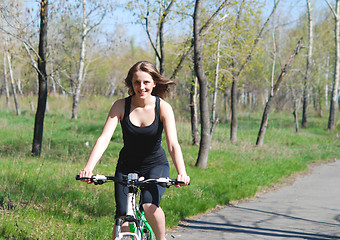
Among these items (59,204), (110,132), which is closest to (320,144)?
(59,204)

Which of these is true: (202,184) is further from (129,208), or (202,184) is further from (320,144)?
(320,144)

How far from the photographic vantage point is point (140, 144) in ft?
11.5

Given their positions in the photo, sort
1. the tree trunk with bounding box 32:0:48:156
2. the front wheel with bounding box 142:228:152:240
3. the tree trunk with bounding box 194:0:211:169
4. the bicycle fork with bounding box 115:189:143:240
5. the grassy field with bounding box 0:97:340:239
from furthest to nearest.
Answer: the tree trunk with bounding box 32:0:48:156, the tree trunk with bounding box 194:0:211:169, the grassy field with bounding box 0:97:340:239, the front wheel with bounding box 142:228:152:240, the bicycle fork with bounding box 115:189:143:240

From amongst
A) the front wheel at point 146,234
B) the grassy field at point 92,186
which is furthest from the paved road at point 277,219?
the front wheel at point 146,234

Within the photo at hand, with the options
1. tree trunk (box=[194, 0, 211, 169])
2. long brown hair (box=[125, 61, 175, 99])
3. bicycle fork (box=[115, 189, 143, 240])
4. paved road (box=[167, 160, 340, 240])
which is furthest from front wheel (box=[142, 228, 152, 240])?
tree trunk (box=[194, 0, 211, 169])

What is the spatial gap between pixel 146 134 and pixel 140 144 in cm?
10

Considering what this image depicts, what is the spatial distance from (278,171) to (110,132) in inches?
360

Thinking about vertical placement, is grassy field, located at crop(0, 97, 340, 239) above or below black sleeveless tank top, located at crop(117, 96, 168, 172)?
below

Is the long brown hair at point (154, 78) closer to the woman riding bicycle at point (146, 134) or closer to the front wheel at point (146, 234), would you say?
the woman riding bicycle at point (146, 134)

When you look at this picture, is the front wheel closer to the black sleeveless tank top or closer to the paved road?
the black sleeveless tank top

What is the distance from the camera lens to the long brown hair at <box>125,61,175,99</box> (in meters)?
3.50

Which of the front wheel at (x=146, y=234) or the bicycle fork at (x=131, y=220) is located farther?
the front wheel at (x=146, y=234)

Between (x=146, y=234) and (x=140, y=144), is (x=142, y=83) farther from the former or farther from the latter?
(x=146, y=234)

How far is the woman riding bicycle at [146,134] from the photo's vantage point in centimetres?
346
